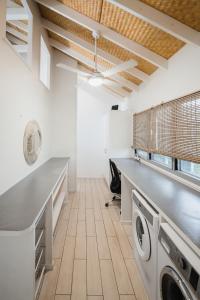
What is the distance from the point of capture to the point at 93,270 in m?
2.18

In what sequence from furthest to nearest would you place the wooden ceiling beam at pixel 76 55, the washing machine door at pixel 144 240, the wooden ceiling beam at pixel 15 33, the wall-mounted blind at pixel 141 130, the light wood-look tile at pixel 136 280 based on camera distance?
the wooden ceiling beam at pixel 76 55 → the wall-mounted blind at pixel 141 130 → the wooden ceiling beam at pixel 15 33 → the light wood-look tile at pixel 136 280 → the washing machine door at pixel 144 240

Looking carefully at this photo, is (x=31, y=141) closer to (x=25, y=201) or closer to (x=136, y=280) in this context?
(x=25, y=201)

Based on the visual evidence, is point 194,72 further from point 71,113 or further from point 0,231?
point 71,113

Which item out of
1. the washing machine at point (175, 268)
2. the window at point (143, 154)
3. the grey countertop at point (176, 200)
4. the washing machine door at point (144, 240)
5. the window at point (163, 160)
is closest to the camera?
the washing machine at point (175, 268)

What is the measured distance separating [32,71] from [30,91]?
0.32 metres

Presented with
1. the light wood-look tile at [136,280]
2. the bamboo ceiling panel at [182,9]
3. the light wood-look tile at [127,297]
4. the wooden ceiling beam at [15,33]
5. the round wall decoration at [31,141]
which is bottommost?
the light wood-look tile at [127,297]

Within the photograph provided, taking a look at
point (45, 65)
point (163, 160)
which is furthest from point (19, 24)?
point (163, 160)

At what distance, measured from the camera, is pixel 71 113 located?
4.98 meters

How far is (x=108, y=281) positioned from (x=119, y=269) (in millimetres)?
223

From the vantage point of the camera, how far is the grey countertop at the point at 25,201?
1457mm

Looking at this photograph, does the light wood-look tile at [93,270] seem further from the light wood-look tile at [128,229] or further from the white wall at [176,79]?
the white wall at [176,79]

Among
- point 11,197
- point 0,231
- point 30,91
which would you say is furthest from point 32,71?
point 0,231

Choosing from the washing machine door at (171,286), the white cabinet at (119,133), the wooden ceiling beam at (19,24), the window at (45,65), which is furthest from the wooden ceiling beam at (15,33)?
the washing machine door at (171,286)

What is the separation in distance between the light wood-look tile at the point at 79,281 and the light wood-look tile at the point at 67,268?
45mm
